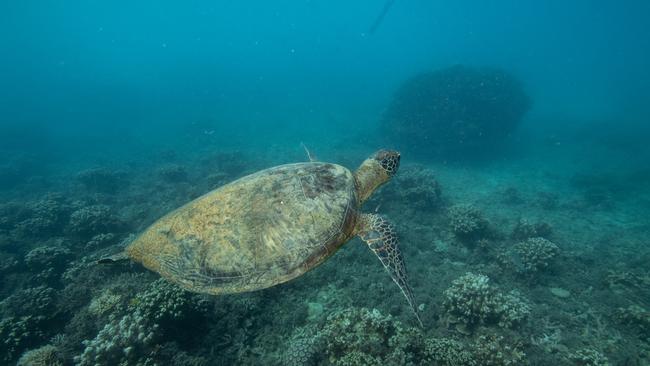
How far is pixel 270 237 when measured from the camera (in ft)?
12.2

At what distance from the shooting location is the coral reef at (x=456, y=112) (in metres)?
21.7

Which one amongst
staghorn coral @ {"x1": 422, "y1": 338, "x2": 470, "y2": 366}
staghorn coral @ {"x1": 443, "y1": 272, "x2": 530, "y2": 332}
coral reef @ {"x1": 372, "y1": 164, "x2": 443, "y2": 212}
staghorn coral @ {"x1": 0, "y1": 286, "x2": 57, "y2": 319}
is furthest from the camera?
coral reef @ {"x1": 372, "y1": 164, "x2": 443, "y2": 212}

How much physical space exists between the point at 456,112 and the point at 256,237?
75.2 ft

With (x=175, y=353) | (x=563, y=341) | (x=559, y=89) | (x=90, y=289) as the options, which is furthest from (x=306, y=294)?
(x=559, y=89)

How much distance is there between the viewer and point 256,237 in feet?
12.0

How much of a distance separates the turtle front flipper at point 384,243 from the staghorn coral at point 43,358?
5360 mm

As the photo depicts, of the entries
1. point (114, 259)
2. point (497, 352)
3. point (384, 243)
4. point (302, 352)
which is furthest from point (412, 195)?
point (114, 259)

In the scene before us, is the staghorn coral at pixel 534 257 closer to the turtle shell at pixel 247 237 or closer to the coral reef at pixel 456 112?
the turtle shell at pixel 247 237

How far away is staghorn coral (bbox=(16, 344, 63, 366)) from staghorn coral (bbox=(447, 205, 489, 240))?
10352mm

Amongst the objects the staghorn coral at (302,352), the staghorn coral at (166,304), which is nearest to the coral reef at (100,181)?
the staghorn coral at (166,304)

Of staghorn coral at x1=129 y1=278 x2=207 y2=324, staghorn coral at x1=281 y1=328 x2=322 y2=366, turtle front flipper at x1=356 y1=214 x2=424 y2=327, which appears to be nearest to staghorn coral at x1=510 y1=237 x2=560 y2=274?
→ turtle front flipper at x1=356 y1=214 x2=424 y2=327

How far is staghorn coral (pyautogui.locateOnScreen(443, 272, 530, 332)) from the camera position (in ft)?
18.0

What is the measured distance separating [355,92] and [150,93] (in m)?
68.7

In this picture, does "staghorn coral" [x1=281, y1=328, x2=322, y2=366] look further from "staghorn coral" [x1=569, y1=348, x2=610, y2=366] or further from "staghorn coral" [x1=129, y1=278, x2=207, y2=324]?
"staghorn coral" [x1=569, y1=348, x2=610, y2=366]
